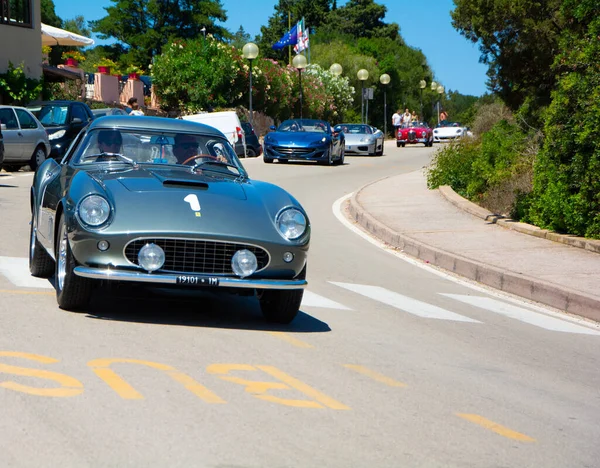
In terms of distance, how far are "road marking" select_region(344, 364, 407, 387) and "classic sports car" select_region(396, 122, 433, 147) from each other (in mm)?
46775

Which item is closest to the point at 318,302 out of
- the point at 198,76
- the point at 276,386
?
the point at 276,386

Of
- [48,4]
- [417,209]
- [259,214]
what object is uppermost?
[48,4]

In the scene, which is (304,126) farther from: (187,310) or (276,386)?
(276,386)

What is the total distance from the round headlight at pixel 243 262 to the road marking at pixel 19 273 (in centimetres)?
220

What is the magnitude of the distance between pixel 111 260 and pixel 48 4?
9752 cm

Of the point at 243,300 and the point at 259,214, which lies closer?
the point at 259,214

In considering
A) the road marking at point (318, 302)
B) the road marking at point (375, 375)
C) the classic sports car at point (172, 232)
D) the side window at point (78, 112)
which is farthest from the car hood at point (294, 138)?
the road marking at point (375, 375)

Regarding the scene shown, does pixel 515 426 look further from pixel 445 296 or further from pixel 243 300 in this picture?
pixel 445 296

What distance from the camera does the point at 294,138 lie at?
1256 inches

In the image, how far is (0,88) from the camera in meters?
35.8

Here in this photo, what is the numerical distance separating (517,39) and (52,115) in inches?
533

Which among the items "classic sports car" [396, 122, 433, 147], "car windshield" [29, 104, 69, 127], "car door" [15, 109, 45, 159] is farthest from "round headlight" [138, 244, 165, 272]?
"classic sports car" [396, 122, 433, 147]

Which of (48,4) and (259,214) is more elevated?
(48,4)

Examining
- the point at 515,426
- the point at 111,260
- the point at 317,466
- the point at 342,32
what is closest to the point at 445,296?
the point at 111,260
